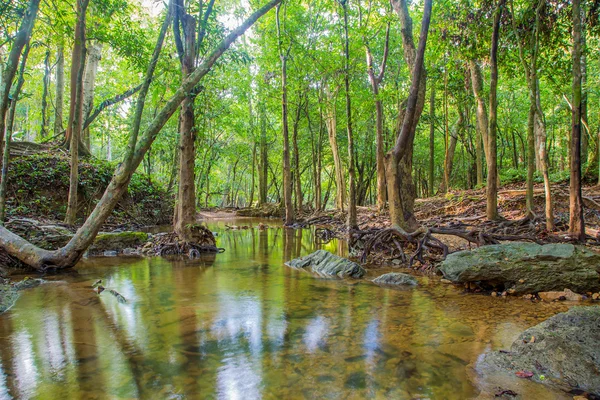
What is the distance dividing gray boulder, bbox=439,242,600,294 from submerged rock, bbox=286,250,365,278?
6.86 feet

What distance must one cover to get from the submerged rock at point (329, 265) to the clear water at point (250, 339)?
0.67 m

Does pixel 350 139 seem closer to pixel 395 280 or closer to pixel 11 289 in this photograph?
pixel 395 280

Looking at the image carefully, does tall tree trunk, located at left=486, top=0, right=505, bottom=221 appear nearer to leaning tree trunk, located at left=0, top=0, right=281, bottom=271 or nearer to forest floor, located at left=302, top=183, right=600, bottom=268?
forest floor, located at left=302, top=183, right=600, bottom=268

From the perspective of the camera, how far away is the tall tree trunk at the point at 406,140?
887 centimetres

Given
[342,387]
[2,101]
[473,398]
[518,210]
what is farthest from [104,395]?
[518,210]

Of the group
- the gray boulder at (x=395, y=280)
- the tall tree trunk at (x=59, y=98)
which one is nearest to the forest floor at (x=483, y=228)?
the gray boulder at (x=395, y=280)

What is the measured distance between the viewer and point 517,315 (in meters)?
4.88

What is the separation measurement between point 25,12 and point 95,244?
6.35m

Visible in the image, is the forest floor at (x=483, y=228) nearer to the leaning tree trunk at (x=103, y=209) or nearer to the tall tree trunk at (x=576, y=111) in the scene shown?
the tall tree trunk at (x=576, y=111)

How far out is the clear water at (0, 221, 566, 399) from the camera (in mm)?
3162

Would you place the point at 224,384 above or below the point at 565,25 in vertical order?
below

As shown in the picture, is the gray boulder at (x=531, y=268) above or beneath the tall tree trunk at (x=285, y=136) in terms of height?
beneath

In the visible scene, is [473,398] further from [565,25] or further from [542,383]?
[565,25]

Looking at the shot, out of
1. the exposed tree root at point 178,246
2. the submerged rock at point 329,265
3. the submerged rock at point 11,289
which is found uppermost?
the exposed tree root at point 178,246
